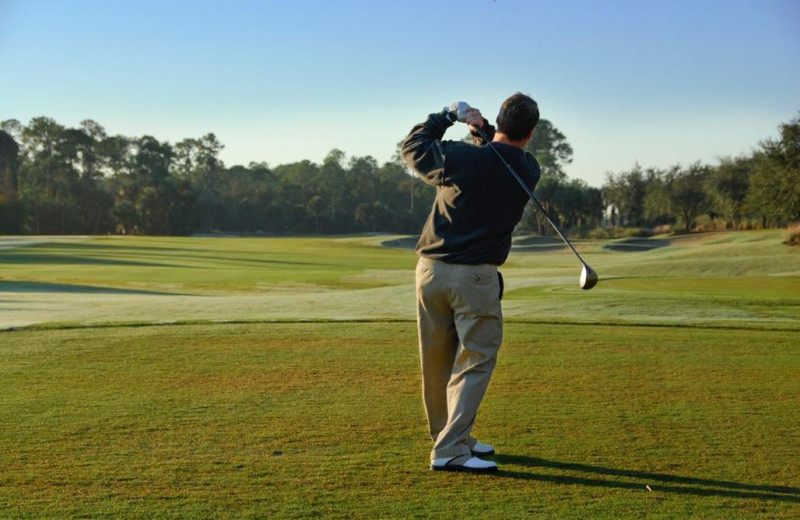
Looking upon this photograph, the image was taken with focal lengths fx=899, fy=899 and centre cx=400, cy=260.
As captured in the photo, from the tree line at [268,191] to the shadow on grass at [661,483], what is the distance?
157ft

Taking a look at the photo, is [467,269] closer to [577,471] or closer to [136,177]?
[577,471]

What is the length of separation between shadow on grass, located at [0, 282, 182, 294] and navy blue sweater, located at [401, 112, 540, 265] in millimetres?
20377

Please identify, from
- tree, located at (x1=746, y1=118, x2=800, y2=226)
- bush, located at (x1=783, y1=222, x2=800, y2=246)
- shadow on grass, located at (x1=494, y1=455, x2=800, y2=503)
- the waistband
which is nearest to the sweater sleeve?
the waistband

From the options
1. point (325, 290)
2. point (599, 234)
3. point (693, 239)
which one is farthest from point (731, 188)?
point (325, 290)

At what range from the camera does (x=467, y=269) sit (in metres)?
5.53

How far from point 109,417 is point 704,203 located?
75.9 meters

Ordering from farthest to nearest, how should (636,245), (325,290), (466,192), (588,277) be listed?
(636,245) → (325,290) → (588,277) → (466,192)

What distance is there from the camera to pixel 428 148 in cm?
557

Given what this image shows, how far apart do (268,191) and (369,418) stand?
108 m

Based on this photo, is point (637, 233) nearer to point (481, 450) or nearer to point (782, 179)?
point (782, 179)

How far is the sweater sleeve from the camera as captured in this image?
5.53m

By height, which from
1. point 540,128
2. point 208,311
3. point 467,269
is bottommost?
point 208,311

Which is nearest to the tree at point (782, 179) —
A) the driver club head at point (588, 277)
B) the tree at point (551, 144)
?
the driver club head at point (588, 277)

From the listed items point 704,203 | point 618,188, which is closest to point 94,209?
point 618,188
